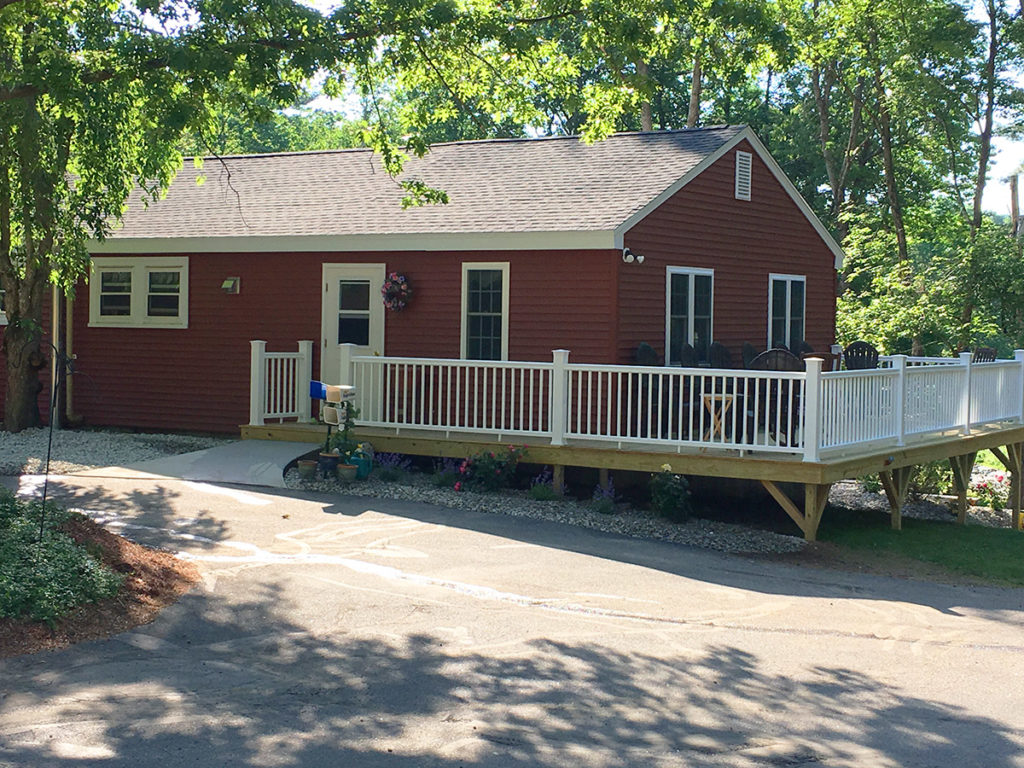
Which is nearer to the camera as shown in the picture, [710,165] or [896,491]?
[896,491]

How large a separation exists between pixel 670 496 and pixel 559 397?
1685 mm

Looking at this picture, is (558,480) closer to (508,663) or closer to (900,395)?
(900,395)

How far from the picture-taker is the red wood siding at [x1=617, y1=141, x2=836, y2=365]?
15086 mm

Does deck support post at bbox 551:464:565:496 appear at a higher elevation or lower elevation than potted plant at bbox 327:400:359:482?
lower

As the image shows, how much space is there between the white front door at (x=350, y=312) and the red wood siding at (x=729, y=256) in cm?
353

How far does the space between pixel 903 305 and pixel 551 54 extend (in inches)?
589

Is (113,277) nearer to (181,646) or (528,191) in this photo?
(528,191)

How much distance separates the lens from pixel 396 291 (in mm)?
15734

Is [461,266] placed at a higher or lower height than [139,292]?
higher

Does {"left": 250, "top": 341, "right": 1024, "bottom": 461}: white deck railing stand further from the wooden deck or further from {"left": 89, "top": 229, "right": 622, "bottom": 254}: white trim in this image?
{"left": 89, "top": 229, "right": 622, "bottom": 254}: white trim

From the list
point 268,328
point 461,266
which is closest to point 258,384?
point 268,328

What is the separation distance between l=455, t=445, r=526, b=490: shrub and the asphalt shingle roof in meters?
2.82

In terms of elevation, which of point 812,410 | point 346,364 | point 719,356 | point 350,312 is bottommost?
point 812,410

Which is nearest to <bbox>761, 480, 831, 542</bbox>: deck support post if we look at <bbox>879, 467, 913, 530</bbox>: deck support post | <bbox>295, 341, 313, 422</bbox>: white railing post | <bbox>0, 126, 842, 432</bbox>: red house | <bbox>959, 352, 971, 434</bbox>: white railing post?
<bbox>879, 467, 913, 530</bbox>: deck support post
